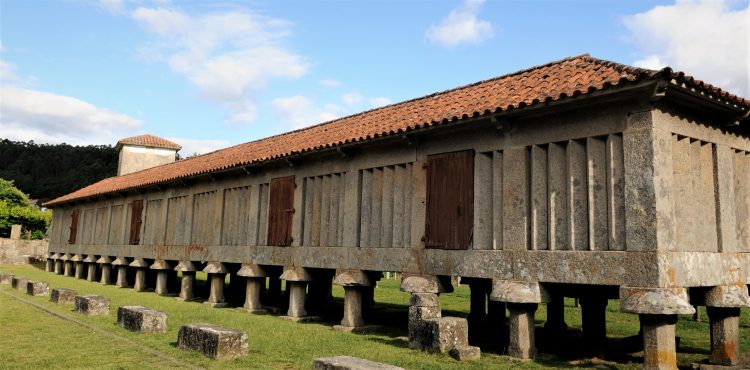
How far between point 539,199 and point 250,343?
5090 mm

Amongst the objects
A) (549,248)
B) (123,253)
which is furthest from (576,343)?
(123,253)

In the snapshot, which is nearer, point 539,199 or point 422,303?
point 539,199

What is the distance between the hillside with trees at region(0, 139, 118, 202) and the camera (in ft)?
234

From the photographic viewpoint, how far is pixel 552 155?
8430mm

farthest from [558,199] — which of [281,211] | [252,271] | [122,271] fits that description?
[122,271]

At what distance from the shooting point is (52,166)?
3083 inches

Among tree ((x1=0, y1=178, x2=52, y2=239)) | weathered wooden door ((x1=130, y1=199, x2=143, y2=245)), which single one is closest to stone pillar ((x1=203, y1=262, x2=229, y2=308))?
weathered wooden door ((x1=130, y1=199, x2=143, y2=245))

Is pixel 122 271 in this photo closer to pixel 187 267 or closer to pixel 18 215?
pixel 187 267

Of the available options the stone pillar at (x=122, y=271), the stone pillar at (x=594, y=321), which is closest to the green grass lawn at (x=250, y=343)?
the stone pillar at (x=594, y=321)

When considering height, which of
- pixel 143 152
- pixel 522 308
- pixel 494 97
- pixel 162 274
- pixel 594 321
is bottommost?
pixel 594 321

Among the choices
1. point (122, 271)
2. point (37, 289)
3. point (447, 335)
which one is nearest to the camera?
point (447, 335)

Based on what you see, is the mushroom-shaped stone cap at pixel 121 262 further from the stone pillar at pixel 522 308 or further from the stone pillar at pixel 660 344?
the stone pillar at pixel 660 344

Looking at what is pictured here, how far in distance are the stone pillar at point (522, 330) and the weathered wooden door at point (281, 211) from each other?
654 cm

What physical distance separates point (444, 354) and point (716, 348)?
3914mm
